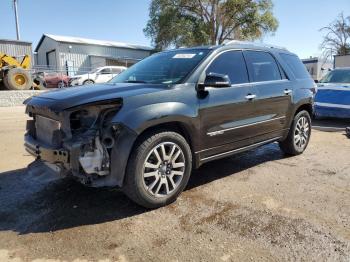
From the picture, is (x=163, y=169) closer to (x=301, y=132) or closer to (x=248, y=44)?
(x=248, y=44)

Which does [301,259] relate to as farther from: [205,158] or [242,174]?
[242,174]

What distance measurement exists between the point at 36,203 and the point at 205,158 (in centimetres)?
199

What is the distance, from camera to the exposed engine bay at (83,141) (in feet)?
11.2

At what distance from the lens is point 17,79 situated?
663 inches

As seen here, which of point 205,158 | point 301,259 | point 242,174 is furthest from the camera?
point 242,174

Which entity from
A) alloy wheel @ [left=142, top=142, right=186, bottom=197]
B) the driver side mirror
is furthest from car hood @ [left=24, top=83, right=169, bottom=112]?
alloy wheel @ [left=142, top=142, right=186, bottom=197]

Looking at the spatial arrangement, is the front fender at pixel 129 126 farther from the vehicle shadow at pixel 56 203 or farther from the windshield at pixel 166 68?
the windshield at pixel 166 68

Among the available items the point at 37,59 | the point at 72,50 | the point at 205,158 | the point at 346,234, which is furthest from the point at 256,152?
the point at 37,59

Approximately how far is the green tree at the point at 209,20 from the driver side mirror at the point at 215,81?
33.4 meters

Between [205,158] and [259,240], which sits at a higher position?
[205,158]

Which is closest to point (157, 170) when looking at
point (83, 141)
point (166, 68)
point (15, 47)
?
point (83, 141)

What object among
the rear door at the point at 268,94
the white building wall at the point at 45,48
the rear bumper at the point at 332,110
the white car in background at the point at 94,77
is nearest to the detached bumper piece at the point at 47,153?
the rear door at the point at 268,94

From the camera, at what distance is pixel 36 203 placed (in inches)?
159

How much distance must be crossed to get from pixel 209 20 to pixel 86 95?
36288 mm
